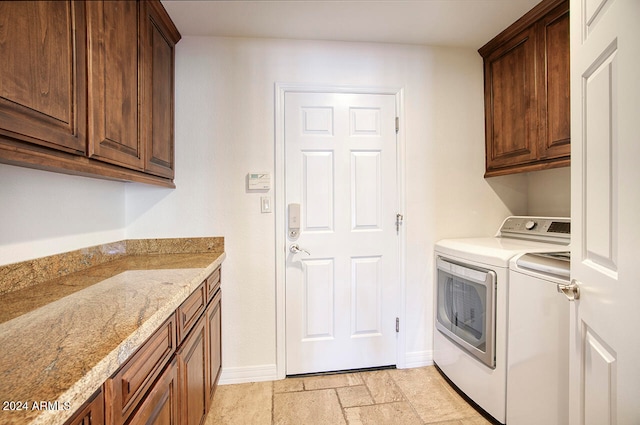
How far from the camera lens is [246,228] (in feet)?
5.79

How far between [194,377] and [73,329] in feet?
2.15

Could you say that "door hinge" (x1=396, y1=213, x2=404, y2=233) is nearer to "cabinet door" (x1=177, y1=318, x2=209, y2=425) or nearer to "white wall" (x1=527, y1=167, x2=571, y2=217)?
"white wall" (x1=527, y1=167, x2=571, y2=217)

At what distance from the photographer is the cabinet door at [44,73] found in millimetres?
645

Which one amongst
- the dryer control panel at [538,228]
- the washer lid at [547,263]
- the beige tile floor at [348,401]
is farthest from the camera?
the dryer control panel at [538,228]

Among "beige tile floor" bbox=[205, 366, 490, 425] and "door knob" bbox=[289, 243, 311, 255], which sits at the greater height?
"door knob" bbox=[289, 243, 311, 255]

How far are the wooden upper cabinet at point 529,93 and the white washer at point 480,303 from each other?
1.40 feet

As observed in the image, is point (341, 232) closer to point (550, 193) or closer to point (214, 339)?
point (214, 339)

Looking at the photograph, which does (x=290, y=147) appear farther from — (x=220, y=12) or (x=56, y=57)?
(x=56, y=57)

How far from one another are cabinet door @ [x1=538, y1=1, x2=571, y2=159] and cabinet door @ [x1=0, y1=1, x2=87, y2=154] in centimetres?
213

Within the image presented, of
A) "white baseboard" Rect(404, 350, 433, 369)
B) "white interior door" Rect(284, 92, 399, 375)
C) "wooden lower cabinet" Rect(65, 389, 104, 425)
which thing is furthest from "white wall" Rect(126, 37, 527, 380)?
"wooden lower cabinet" Rect(65, 389, 104, 425)

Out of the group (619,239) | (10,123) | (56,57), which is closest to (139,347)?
(10,123)

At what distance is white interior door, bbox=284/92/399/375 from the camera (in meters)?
1.79

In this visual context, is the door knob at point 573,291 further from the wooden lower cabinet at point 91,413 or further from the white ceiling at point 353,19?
the white ceiling at point 353,19

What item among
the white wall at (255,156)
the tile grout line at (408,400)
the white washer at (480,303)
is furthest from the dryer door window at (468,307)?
the tile grout line at (408,400)
